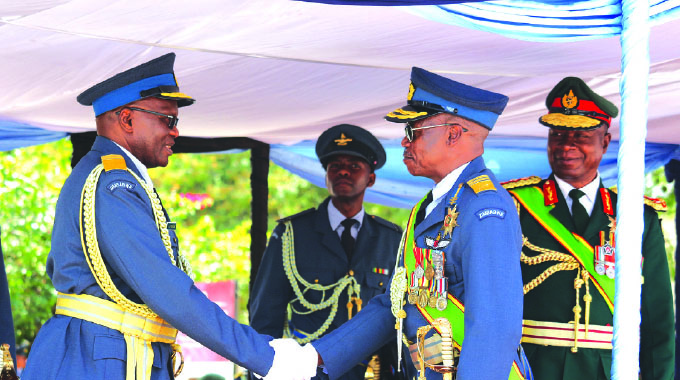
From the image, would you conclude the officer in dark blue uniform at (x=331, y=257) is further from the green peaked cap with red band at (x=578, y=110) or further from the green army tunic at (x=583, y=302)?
the green peaked cap with red band at (x=578, y=110)

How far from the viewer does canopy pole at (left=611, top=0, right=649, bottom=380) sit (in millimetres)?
3014

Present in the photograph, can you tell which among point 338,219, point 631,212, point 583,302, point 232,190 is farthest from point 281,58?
point 232,190

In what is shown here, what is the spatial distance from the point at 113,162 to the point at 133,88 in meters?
0.34

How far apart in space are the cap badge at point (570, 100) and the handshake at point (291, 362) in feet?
5.91

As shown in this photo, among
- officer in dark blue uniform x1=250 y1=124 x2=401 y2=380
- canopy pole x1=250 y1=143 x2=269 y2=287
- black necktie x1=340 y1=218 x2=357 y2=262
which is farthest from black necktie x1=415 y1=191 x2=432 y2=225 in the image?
canopy pole x1=250 y1=143 x2=269 y2=287

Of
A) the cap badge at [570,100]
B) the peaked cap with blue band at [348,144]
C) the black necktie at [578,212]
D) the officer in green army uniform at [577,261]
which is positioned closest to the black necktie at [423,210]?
the officer in green army uniform at [577,261]

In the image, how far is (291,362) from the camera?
3566 millimetres

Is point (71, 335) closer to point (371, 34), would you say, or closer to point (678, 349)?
point (371, 34)

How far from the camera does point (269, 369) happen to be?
11.5 feet

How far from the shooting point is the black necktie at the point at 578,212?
419 cm

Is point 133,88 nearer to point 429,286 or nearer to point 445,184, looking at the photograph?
point 445,184

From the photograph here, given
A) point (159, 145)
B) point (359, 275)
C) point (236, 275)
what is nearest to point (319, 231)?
point (359, 275)

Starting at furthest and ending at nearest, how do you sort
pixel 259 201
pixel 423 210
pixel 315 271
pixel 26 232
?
1. pixel 26 232
2. pixel 259 201
3. pixel 315 271
4. pixel 423 210

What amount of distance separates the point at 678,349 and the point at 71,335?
458cm
